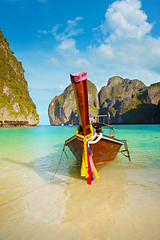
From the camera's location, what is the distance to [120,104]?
123 metres

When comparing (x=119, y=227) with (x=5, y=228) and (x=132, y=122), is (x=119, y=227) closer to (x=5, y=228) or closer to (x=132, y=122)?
(x=5, y=228)

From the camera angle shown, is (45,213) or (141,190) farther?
(141,190)

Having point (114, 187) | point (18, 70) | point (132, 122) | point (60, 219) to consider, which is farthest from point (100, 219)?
point (132, 122)

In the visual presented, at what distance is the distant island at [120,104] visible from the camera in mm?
100250

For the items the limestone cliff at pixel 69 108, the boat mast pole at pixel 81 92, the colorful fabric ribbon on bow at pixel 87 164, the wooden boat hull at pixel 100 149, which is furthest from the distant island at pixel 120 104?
the boat mast pole at pixel 81 92

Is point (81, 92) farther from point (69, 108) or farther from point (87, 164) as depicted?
point (69, 108)

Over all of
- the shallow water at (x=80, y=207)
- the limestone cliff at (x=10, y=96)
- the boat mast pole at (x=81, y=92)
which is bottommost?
the shallow water at (x=80, y=207)

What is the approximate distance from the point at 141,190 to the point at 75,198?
1.88 metres

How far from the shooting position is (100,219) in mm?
2480

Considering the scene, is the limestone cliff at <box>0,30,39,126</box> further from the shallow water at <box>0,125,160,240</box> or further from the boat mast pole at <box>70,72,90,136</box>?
the boat mast pole at <box>70,72,90,136</box>

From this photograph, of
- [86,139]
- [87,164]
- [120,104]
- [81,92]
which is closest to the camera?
[81,92]

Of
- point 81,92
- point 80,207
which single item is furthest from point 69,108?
point 80,207

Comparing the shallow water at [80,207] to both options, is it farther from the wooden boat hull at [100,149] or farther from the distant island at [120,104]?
the distant island at [120,104]

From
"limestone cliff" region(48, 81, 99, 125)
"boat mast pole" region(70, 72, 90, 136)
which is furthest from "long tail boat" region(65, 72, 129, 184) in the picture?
"limestone cliff" region(48, 81, 99, 125)
